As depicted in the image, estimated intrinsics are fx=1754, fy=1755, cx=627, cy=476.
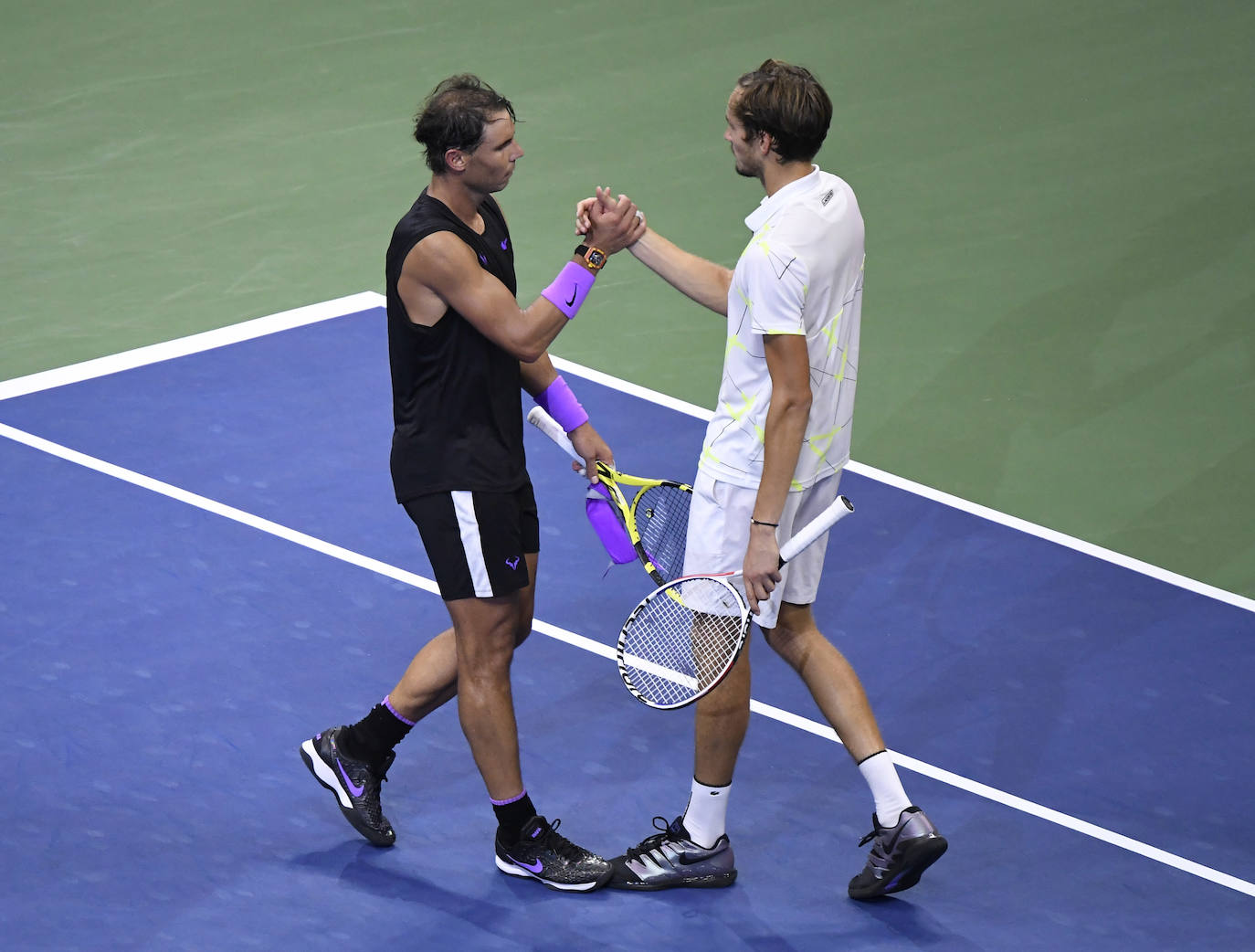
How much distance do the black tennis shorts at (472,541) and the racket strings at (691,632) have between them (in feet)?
1.29

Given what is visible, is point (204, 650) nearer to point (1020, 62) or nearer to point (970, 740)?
point (970, 740)

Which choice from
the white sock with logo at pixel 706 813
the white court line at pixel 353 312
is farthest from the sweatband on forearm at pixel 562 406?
the white court line at pixel 353 312

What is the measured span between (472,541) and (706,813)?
1.07 meters

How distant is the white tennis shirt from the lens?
4.65 m

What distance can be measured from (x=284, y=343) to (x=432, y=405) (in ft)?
13.7

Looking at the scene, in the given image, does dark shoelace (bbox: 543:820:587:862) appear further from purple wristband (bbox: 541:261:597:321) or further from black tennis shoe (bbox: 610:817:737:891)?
purple wristband (bbox: 541:261:597:321)

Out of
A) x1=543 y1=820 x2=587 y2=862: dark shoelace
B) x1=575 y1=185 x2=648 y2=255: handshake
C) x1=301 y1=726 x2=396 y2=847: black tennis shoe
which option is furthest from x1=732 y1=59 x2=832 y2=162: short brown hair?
x1=301 y1=726 x2=396 y2=847: black tennis shoe

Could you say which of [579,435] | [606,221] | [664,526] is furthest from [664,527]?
[606,221]

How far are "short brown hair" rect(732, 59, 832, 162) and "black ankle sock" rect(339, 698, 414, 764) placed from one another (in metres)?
2.07

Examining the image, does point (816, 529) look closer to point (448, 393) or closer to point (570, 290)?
point (570, 290)

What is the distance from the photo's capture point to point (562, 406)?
538cm

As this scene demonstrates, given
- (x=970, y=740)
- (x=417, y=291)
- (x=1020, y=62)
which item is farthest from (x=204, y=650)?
(x=1020, y=62)

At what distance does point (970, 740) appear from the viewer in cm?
596

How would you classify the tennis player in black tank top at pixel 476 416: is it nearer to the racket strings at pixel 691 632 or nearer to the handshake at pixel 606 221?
the handshake at pixel 606 221
